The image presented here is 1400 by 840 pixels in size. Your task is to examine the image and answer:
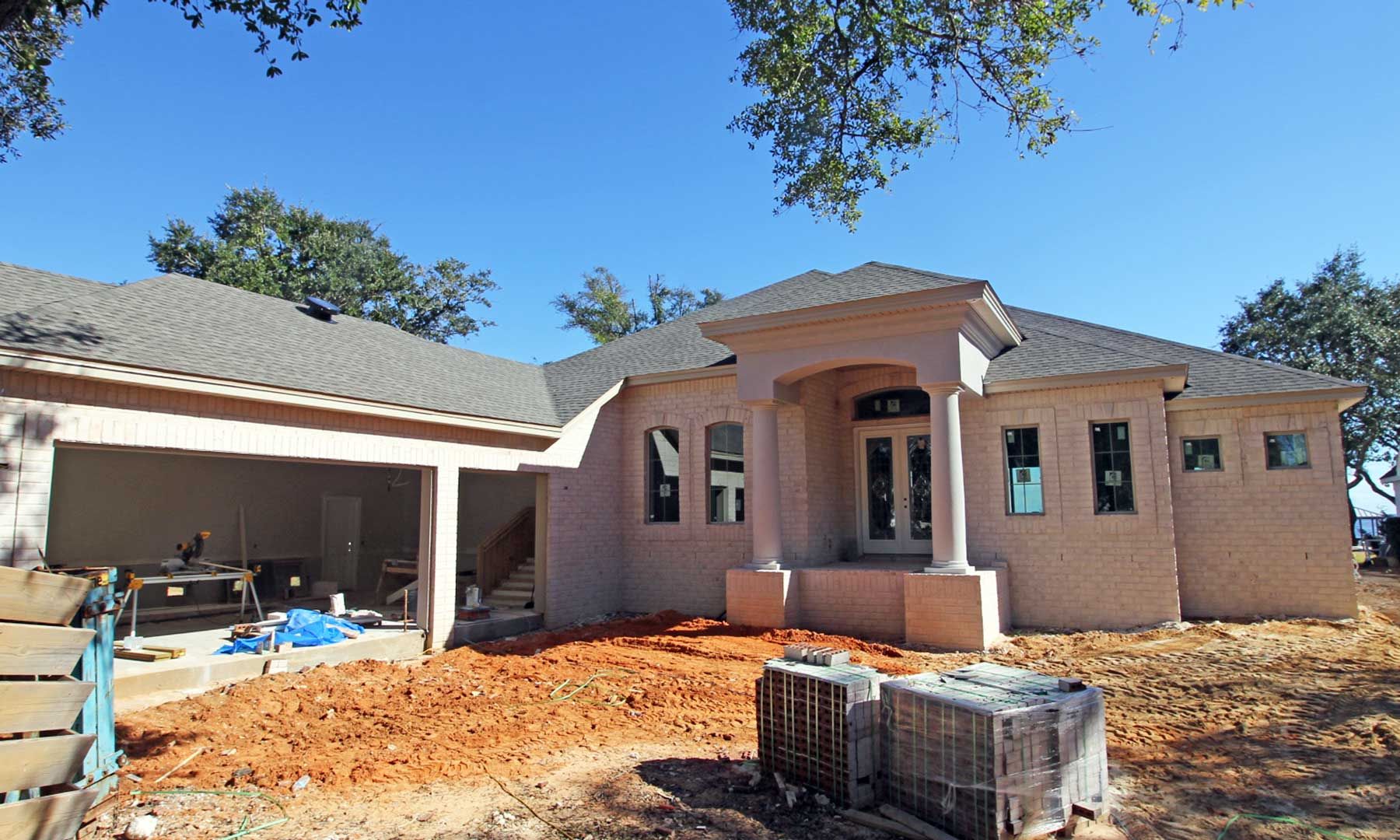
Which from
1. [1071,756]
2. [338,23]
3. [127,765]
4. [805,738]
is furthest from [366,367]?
[1071,756]

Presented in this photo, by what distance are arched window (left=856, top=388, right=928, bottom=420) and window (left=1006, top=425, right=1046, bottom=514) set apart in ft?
5.42

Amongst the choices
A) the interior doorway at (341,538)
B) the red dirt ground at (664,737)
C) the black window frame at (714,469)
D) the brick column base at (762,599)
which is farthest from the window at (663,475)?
the interior doorway at (341,538)

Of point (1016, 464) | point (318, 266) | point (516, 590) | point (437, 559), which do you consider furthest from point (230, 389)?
point (318, 266)

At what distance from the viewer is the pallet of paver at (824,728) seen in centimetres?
496

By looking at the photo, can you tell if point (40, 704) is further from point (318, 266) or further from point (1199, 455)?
point (318, 266)

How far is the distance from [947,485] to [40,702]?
9918 millimetres

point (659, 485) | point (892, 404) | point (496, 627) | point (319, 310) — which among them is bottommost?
point (496, 627)

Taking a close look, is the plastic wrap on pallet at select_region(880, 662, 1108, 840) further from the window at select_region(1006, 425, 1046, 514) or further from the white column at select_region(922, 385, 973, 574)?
the window at select_region(1006, 425, 1046, 514)

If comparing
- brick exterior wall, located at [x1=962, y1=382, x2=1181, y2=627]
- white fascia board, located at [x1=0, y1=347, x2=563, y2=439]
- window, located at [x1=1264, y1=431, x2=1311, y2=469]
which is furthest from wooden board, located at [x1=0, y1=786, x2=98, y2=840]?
window, located at [x1=1264, y1=431, x2=1311, y2=469]

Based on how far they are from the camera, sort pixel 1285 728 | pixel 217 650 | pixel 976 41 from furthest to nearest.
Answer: pixel 217 650, pixel 976 41, pixel 1285 728

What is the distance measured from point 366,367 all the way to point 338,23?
5667mm

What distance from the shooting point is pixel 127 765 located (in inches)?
232

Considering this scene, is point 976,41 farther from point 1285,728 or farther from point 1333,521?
point 1333,521

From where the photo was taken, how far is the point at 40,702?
153 inches
